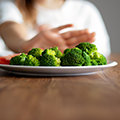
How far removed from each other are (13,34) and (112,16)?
321 cm

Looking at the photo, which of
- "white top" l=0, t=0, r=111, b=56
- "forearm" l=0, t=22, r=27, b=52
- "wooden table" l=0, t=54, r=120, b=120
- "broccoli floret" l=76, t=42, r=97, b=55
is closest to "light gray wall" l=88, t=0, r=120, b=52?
"white top" l=0, t=0, r=111, b=56

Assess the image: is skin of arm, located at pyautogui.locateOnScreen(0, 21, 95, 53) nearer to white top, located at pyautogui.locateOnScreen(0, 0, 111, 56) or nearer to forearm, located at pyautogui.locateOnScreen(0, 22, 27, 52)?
forearm, located at pyautogui.locateOnScreen(0, 22, 27, 52)

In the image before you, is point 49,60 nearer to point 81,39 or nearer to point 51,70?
point 51,70

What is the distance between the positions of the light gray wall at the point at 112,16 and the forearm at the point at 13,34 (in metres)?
2.98

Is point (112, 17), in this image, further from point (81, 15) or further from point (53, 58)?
point (53, 58)

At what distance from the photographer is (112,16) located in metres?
4.51

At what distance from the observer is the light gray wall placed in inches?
175

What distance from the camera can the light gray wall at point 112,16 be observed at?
4457mm

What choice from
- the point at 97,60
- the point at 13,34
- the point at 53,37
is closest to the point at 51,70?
the point at 97,60

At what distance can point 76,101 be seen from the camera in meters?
0.37

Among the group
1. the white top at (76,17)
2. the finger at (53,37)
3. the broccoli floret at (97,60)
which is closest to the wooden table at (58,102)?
the broccoli floret at (97,60)

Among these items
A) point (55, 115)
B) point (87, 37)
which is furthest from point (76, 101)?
point (87, 37)

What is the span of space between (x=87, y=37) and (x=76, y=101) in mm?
855

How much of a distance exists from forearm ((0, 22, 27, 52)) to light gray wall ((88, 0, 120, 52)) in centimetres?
298
